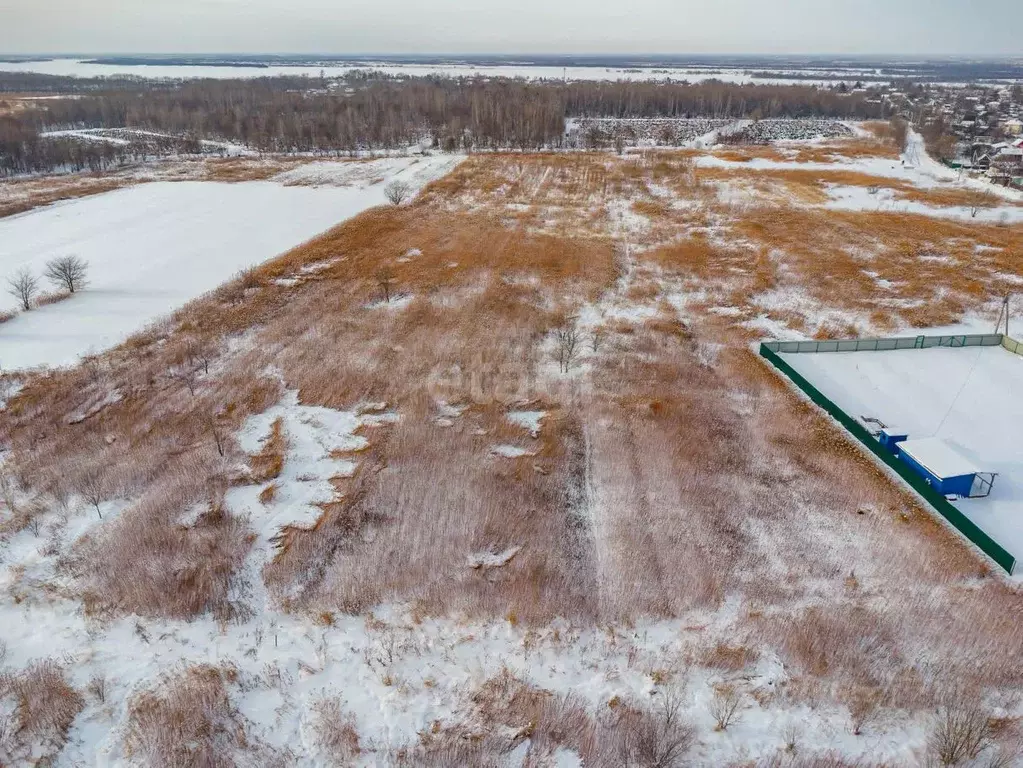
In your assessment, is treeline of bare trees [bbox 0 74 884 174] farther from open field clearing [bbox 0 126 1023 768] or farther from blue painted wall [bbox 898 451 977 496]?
blue painted wall [bbox 898 451 977 496]

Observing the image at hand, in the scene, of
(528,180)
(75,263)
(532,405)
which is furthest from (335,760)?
(528,180)

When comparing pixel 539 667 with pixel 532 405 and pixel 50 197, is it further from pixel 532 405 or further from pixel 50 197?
pixel 50 197

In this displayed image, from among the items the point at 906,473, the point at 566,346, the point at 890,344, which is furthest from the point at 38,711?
the point at 890,344

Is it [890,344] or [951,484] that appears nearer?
[951,484]

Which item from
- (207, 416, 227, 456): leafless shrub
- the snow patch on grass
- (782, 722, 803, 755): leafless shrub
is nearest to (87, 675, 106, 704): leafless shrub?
(207, 416, 227, 456): leafless shrub

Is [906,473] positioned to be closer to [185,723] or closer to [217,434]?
[185,723]

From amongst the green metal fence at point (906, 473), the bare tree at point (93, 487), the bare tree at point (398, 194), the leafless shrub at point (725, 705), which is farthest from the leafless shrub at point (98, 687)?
the bare tree at point (398, 194)

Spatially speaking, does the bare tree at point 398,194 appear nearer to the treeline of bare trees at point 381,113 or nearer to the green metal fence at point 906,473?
the treeline of bare trees at point 381,113
